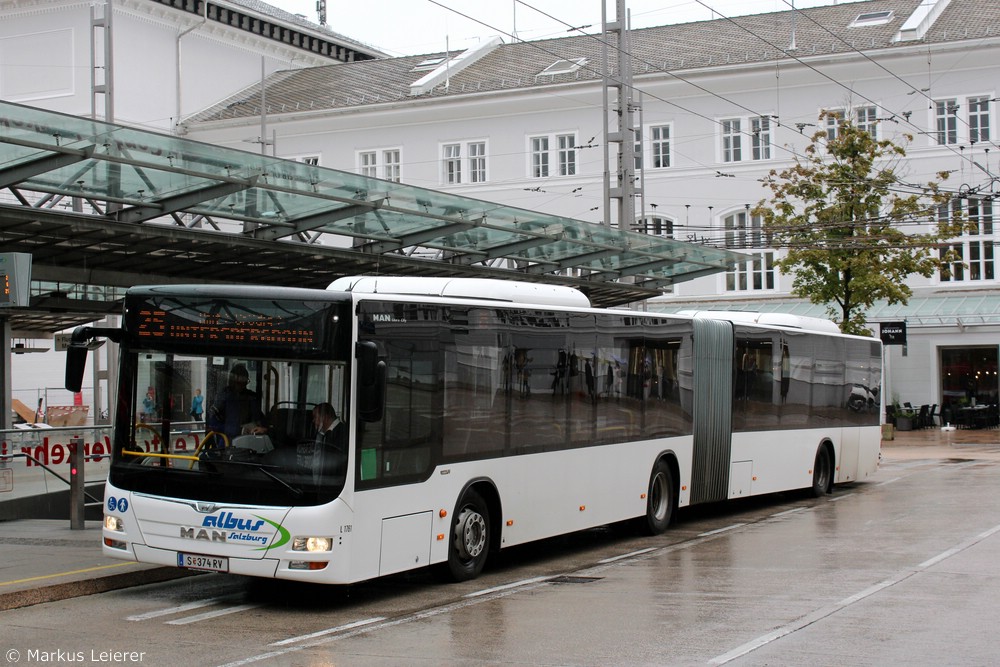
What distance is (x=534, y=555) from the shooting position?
15359mm

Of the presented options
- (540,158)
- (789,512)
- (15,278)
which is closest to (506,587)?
(15,278)

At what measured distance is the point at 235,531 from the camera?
10867 mm

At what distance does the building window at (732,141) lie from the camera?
49438 mm

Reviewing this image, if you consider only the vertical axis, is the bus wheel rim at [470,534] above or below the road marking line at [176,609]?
above

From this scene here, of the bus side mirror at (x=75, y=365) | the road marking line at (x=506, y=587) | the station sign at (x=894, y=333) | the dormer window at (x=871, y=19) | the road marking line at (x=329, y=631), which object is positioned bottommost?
the road marking line at (x=506, y=587)

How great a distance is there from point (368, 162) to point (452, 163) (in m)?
3.95

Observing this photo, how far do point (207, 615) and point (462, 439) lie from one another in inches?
121

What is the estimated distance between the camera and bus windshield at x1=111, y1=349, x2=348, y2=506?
10.8m

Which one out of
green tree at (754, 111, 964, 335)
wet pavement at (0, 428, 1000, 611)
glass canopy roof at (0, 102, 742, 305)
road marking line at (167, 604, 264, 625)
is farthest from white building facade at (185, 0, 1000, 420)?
road marking line at (167, 604, 264, 625)

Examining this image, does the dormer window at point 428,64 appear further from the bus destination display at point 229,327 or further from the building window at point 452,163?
the bus destination display at point 229,327

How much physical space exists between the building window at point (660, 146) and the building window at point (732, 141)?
2.35 meters

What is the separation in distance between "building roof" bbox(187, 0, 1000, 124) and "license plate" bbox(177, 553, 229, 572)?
117 ft

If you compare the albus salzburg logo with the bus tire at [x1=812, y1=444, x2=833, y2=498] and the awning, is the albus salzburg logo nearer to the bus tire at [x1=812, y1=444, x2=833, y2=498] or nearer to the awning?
the awning

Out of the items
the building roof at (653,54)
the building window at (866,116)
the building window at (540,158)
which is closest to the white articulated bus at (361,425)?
the building roof at (653,54)
